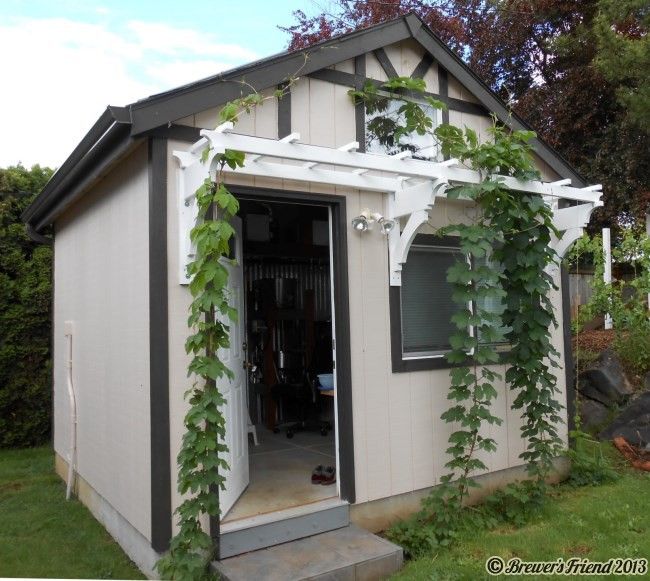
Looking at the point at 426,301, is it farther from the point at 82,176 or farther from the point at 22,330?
the point at 22,330

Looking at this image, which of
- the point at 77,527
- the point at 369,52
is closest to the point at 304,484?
the point at 77,527

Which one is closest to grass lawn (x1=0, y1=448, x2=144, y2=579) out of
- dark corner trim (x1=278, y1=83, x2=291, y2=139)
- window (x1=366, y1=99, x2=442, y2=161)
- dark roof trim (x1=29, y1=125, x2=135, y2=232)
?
dark roof trim (x1=29, y1=125, x2=135, y2=232)

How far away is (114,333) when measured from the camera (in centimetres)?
416

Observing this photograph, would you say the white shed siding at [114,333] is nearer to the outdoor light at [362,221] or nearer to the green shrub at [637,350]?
the outdoor light at [362,221]

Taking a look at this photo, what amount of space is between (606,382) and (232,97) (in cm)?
546

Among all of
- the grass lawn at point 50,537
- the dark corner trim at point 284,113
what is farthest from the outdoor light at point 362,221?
the grass lawn at point 50,537

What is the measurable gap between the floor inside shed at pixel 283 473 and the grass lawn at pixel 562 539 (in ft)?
3.04

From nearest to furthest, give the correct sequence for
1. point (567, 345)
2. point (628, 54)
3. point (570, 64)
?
point (567, 345)
point (628, 54)
point (570, 64)

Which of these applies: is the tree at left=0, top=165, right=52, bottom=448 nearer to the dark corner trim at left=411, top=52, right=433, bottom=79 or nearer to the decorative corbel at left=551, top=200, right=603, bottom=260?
the dark corner trim at left=411, top=52, right=433, bottom=79

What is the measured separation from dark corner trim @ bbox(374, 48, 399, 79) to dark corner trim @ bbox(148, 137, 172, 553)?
2049mm

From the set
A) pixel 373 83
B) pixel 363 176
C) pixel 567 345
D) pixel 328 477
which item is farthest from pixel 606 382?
pixel 373 83

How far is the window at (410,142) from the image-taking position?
455 centimetres

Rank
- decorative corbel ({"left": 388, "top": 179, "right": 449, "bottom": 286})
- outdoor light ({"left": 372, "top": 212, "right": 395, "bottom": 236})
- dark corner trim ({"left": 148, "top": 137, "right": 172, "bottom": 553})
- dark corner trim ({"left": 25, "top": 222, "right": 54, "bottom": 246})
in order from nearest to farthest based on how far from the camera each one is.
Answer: dark corner trim ({"left": 148, "top": 137, "right": 172, "bottom": 553}), decorative corbel ({"left": 388, "top": 179, "right": 449, "bottom": 286}), outdoor light ({"left": 372, "top": 212, "right": 395, "bottom": 236}), dark corner trim ({"left": 25, "top": 222, "right": 54, "bottom": 246})

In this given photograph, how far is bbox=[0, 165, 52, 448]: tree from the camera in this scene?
7.12m
